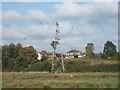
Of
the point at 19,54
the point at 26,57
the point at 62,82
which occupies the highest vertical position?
the point at 19,54

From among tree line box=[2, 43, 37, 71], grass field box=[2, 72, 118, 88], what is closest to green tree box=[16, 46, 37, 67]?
tree line box=[2, 43, 37, 71]

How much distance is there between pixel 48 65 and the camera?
2485 inches

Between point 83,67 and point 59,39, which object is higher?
point 59,39

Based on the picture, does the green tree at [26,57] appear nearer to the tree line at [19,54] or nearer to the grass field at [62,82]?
the tree line at [19,54]

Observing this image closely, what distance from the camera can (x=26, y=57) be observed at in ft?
266

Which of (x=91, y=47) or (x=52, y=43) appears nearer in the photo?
(x=52, y=43)

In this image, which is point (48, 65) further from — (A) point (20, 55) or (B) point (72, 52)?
(B) point (72, 52)

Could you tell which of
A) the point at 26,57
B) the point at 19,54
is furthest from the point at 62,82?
the point at 19,54

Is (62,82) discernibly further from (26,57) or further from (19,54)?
(19,54)

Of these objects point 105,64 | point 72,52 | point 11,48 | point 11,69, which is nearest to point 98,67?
point 105,64

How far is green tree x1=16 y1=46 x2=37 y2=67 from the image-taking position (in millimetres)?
77062

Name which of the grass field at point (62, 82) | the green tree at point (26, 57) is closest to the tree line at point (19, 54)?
the green tree at point (26, 57)

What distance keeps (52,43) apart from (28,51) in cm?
2306

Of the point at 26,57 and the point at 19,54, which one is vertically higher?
the point at 19,54
